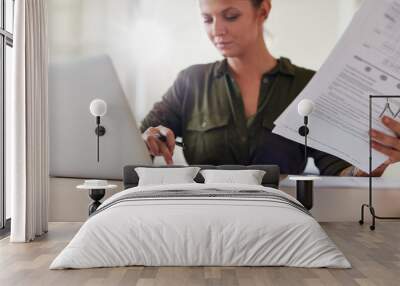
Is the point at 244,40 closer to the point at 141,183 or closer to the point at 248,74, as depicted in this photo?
the point at 248,74

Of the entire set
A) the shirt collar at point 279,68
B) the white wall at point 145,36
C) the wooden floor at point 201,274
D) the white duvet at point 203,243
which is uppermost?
the white wall at point 145,36

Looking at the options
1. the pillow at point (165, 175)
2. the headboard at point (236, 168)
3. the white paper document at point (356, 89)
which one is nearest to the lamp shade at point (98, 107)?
the headboard at point (236, 168)

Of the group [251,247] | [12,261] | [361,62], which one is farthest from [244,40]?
[12,261]

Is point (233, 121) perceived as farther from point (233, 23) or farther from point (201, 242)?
point (201, 242)

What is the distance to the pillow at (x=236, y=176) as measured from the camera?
21.0 ft

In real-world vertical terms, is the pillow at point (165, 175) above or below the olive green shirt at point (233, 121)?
below

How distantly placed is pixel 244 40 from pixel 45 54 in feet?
8.03

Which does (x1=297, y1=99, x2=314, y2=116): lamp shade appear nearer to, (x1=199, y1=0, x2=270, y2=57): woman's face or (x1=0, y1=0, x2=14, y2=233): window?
(x1=199, y1=0, x2=270, y2=57): woman's face

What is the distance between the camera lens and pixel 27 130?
5840 millimetres

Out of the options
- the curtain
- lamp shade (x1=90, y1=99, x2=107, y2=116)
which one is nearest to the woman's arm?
lamp shade (x1=90, y1=99, x2=107, y2=116)

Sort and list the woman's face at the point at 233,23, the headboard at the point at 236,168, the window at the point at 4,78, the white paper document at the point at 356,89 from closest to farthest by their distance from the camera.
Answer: the window at the point at 4,78
the headboard at the point at 236,168
the white paper document at the point at 356,89
the woman's face at the point at 233,23

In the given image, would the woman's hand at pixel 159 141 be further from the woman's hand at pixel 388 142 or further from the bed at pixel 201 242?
the bed at pixel 201 242

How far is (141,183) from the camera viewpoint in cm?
652

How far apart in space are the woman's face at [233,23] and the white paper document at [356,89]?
1.00 metres
